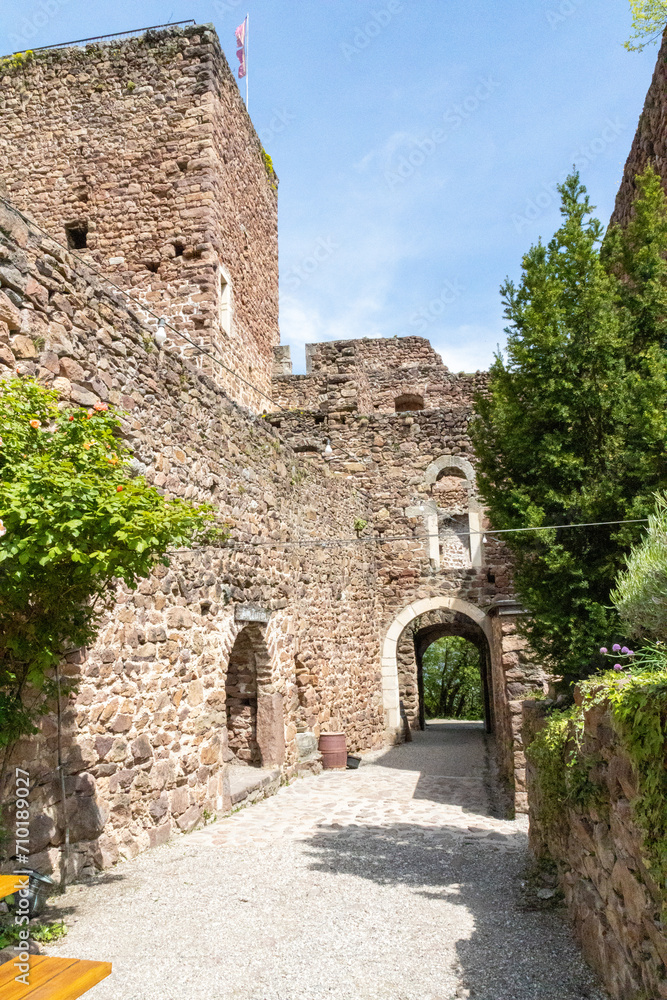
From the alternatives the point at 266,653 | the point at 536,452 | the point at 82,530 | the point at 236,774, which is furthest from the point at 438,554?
the point at 82,530

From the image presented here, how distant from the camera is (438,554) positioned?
43.6 ft

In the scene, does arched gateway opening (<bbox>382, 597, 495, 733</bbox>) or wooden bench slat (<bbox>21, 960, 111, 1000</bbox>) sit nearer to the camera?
wooden bench slat (<bbox>21, 960, 111, 1000</bbox>)

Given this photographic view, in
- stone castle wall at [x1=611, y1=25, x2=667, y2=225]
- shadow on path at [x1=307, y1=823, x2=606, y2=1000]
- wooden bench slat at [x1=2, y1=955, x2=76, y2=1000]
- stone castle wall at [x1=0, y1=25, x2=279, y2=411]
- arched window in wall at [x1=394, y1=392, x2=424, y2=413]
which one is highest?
stone castle wall at [x1=0, y1=25, x2=279, y2=411]

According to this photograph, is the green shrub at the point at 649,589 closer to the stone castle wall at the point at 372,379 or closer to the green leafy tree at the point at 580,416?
the green leafy tree at the point at 580,416

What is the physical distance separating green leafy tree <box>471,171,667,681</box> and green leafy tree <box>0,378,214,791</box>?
2509 mm

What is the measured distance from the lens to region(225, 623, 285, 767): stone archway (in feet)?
27.9

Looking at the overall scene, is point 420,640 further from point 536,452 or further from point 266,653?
point 536,452

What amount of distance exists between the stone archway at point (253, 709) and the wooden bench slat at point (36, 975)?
571 centimetres

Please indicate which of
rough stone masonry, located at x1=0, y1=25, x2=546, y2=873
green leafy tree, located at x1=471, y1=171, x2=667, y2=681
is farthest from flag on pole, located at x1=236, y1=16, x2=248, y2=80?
green leafy tree, located at x1=471, y1=171, x2=667, y2=681

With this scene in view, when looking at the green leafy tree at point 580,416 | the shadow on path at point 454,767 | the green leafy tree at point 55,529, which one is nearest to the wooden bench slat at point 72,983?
the green leafy tree at point 55,529

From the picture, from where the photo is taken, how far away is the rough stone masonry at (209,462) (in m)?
5.00

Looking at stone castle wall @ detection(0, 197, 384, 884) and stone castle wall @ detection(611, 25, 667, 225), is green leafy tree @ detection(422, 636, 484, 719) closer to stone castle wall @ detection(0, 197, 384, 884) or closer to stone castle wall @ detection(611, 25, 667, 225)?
stone castle wall @ detection(0, 197, 384, 884)

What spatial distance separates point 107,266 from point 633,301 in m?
8.60

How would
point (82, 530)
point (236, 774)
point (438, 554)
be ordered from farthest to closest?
point (438, 554)
point (236, 774)
point (82, 530)
